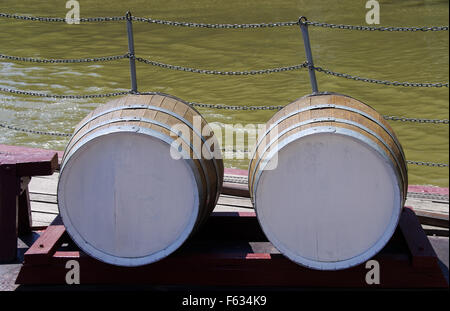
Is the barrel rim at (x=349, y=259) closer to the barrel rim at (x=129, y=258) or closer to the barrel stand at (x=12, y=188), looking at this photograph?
the barrel rim at (x=129, y=258)

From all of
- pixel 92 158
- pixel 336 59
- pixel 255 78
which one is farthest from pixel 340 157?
pixel 336 59

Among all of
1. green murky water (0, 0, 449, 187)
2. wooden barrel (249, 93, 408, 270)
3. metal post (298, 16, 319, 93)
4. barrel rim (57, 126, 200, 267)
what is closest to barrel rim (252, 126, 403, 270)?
wooden barrel (249, 93, 408, 270)

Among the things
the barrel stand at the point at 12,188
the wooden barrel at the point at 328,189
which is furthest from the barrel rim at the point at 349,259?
the barrel stand at the point at 12,188

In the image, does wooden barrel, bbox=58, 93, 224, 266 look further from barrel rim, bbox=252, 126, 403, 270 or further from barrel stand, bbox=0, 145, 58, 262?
barrel stand, bbox=0, 145, 58, 262

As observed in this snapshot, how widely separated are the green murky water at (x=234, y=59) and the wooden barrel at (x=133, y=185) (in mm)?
3344

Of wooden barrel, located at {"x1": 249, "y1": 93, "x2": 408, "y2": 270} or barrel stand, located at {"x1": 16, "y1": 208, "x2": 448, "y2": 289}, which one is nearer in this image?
wooden barrel, located at {"x1": 249, "y1": 93, "x2": 408, "y2": 270}

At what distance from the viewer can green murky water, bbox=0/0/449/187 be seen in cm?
781

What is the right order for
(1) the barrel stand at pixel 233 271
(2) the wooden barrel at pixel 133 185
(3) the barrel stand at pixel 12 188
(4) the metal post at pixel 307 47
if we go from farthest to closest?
1. (4) the metal post at pixel 307 47
2. (3) the barrel stand at pixel 12 188
3. (1) the barrel stand at pixel 233 271
4. (2) the wooden barrel at pixel 133 185

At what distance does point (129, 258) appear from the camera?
3.03 meters

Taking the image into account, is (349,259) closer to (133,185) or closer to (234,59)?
(133,185)

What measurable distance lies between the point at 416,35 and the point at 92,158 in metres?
9.66

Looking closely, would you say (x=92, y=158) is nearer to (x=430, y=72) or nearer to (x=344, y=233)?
(x=344, y=233)

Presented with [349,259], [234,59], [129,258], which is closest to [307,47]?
[349,259]

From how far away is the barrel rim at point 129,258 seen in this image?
9.52ft
